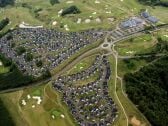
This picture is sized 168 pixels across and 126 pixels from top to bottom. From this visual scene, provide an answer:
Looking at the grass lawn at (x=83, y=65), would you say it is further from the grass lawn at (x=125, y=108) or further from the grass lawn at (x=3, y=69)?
the grass lawn at (x=3, y=69)

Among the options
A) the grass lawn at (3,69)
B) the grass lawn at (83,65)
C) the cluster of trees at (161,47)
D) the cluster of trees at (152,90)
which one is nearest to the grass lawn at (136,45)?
the cluster of trees at (161,47)

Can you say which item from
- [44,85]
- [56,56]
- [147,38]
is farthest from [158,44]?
[44,85]

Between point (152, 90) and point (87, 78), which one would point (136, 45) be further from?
point (87, 78)

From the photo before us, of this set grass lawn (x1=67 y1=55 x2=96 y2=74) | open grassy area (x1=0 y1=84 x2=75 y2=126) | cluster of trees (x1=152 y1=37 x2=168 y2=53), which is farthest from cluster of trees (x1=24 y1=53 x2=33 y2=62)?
cluster of trees (x1=152 y1=37 x2=168 y2=53)

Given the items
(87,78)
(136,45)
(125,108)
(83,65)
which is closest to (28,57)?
(83,65)

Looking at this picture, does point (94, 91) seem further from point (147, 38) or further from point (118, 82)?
point (147, 38)

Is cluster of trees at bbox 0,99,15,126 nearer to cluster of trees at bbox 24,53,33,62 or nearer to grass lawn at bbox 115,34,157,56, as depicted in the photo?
cluster of trees at bbox 24,53,33,62

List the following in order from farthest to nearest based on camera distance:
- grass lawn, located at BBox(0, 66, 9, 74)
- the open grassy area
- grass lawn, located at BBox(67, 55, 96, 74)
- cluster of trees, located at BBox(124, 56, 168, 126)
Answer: grass lawn, located at BBox(0, 66, 9, 74), grass lawn, located at BBox(67, 55, 96, 74), cluster of trees, located at BBox(124, 56, 168, 126), the open grassy area
